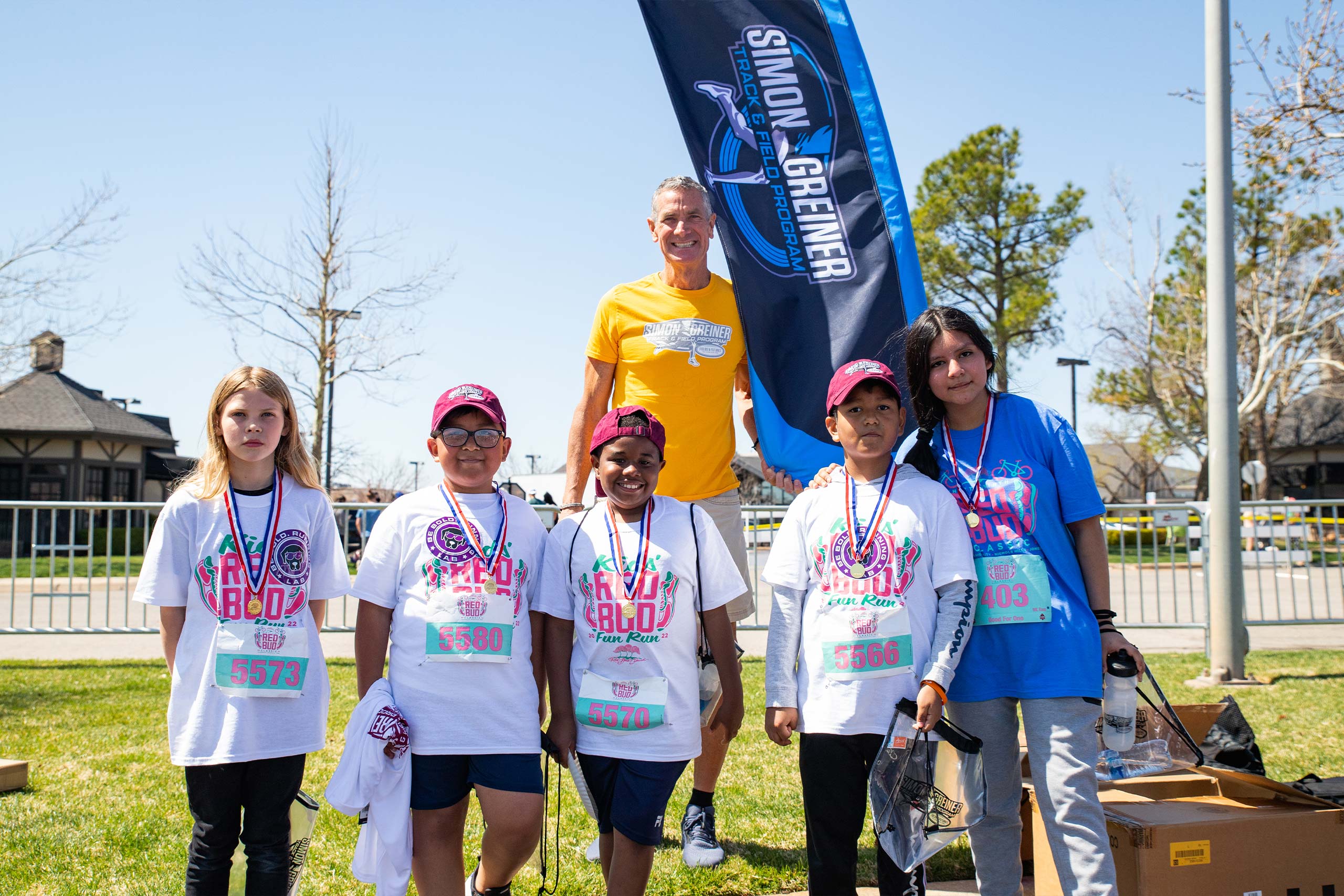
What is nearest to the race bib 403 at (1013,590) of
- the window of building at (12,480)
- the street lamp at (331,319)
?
the street lamp at (331,319)

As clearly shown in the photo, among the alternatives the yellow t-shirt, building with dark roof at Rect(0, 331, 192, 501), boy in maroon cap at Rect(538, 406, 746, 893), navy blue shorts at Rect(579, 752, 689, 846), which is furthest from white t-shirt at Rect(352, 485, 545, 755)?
building with dark roof at Rect(0, 331, 192, 501)

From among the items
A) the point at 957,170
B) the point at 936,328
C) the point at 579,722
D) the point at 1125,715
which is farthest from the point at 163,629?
the point at 957,170

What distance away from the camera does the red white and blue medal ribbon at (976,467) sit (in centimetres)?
284

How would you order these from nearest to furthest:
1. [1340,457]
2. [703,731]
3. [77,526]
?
1. [703,731]
2. [77,526]
3. [1340,457]

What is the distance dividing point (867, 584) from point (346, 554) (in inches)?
339

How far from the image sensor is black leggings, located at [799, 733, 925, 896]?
105 inches

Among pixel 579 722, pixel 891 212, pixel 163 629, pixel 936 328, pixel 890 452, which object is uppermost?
Result: pixel 891 212

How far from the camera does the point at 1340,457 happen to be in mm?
46250

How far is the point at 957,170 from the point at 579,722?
31.6m

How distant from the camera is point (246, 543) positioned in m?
2.84

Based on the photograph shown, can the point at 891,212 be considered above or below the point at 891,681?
above

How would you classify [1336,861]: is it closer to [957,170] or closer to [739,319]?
[739,319]

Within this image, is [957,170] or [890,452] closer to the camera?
[890,452]

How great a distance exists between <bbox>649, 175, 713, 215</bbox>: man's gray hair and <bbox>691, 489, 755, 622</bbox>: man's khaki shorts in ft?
3.94
